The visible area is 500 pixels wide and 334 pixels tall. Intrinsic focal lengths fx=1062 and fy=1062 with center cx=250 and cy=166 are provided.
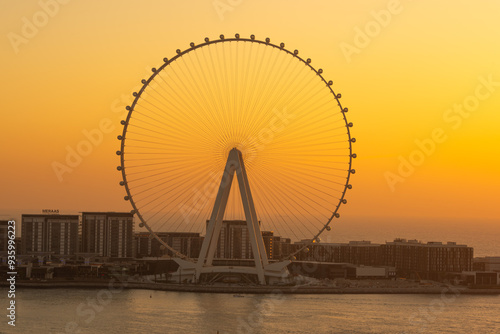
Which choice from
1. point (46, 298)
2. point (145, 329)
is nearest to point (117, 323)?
point (145, 329)

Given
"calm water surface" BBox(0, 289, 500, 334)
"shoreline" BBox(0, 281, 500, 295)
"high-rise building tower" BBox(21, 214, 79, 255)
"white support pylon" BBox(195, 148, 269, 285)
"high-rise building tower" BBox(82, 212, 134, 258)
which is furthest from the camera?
"high-rise building tower" BBox(82, 212, 134, 258)

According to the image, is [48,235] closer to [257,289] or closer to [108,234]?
[108,234]

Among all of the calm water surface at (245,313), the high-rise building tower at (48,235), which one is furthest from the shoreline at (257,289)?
the high-rise building tower at (48,235)

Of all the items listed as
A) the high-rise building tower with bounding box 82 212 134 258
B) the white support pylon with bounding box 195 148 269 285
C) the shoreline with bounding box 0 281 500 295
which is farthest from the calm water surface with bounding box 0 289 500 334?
the high-rise building tower with bounding box 82 212 134 258

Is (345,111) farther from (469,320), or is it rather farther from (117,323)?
(117,323)

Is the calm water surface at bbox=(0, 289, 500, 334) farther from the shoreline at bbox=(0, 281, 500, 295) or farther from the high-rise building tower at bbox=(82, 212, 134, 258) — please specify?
the high-rise building tower at bbox=(82, 212, 134, 258)

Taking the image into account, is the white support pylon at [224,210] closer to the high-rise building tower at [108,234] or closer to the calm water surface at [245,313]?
the calm water surface at [245,313]
